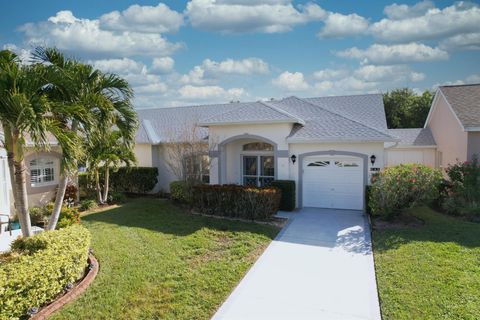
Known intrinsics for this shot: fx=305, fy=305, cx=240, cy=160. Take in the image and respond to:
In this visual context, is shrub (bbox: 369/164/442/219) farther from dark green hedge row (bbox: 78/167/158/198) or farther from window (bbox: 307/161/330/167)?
dark green hedge row (bbox: 78/167/158/198)

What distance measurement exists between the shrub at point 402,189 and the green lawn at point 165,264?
4305mm

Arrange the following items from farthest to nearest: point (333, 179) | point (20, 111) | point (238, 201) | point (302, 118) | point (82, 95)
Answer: point (302, 118)
point (333, 179)
point (238, 201)
point (82, 95)
point (20, 111)

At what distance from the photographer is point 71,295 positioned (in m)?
6.64

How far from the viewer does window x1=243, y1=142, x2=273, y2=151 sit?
16.8 m

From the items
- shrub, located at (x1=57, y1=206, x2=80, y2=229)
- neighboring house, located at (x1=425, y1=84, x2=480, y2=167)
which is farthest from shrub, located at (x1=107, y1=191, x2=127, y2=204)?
neighboring house, located at (x1=425, y1=84, x2=480, y2=167)

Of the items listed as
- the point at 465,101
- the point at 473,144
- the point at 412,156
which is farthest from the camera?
the point at 412,156

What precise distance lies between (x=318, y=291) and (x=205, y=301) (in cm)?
257

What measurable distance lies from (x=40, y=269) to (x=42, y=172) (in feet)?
36.8

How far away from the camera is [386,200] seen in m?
11.6

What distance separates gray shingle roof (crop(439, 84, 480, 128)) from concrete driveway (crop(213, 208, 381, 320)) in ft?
28.9

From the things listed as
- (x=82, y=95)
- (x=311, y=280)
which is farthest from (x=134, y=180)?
(x=311, y=280)

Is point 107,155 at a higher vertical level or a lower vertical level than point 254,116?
lower

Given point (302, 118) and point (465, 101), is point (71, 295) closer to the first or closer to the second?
point (302, 118)

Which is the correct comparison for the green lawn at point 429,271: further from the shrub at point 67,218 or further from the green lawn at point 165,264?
the shrub at point 67,218
